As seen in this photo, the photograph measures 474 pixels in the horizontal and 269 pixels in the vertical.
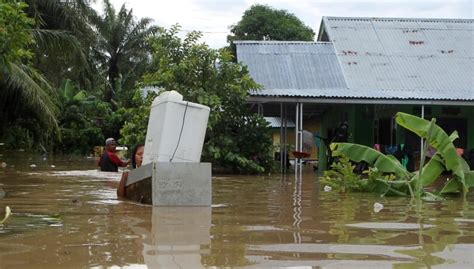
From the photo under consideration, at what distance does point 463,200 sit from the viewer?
10531 millimetres

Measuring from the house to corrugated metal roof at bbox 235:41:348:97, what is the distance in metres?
0.03

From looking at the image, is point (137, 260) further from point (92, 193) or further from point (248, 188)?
point (248, 188)

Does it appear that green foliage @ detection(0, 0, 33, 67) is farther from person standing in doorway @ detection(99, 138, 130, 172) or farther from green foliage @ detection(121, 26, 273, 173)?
green foliage @ detection(121, 26, 273, 173)

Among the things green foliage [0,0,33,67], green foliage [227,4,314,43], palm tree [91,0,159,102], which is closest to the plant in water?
green foliage [0,0,33,67]

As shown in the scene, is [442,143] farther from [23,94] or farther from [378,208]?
[23,94]

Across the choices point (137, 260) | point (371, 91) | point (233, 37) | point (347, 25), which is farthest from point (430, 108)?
point (233, 37)

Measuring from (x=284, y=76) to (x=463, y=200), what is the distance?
9.76 meters

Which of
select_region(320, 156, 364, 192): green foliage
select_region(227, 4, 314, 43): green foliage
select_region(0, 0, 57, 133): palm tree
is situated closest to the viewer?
select_region(320, 156, 364, 192): green foliage

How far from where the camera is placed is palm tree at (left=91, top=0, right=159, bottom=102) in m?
41.1

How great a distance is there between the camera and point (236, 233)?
20.1 ft

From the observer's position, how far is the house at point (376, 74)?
18.5 m

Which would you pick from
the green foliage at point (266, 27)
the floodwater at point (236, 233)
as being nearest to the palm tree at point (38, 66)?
the floodwater at point (236, 233)

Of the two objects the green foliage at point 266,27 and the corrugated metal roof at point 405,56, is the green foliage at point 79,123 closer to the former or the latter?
the green foliage at point 266,27

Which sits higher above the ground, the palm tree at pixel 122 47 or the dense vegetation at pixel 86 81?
the palm tree at pixel 122 47
